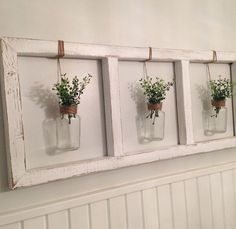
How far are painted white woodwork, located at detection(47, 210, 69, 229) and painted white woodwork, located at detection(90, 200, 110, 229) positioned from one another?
116mm

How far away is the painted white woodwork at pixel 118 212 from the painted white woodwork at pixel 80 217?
113mm

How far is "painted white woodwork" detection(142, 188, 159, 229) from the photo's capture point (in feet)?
4.89

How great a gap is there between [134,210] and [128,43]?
0.77m

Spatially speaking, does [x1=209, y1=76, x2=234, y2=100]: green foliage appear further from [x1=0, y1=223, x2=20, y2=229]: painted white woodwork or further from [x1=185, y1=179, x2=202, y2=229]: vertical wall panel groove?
[x1=0, y1=223, x2=20, y2=229]: painted white woodwork

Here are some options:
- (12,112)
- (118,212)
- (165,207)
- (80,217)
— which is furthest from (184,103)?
(12,112)

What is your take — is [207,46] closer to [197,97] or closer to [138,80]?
[197,97]

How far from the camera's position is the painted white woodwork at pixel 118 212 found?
1.39m

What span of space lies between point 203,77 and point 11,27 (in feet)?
3.42

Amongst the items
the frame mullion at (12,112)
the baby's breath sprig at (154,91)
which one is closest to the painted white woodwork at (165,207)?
the baby's breath sprig at (154,91)

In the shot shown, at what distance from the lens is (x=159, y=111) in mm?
1504

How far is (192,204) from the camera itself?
1651 millimetres

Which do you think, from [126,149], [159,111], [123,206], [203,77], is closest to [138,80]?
[159,111]

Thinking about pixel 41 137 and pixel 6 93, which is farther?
pixel 41 137

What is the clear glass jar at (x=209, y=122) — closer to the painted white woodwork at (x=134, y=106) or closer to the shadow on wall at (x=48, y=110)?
the painted white woodwork at (x=134, y=106)
